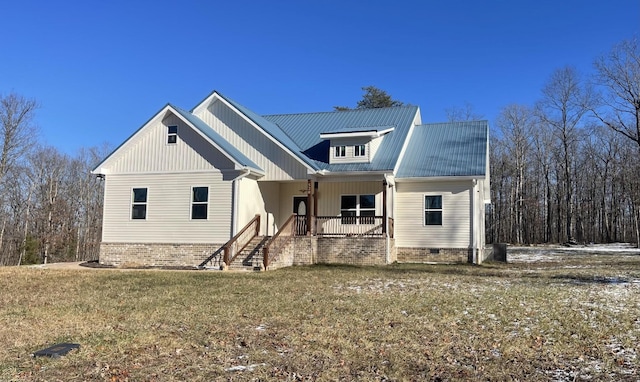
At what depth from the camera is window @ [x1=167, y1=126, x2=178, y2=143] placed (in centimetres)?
1896

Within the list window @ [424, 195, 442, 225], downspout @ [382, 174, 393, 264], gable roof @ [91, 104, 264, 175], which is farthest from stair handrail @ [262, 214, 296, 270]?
window @ [424, 195, 442, 225]

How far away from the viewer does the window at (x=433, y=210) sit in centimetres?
2020

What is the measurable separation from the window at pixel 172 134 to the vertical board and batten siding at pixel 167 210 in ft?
4.53

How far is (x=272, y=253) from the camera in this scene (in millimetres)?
17141

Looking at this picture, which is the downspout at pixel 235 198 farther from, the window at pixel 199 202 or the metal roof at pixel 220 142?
the window at pixel 199 202

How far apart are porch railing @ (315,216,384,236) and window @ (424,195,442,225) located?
2187 millimetres

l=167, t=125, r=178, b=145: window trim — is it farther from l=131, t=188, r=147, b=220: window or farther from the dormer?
the dormer

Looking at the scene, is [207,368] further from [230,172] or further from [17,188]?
[17,188]

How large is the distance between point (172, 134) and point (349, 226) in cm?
815

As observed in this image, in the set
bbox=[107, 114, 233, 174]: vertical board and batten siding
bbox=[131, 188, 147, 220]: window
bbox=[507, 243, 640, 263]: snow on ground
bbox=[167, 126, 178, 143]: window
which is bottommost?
bbox=[507, 243, 640, 263]: snow on ground

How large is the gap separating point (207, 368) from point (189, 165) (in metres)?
14.3

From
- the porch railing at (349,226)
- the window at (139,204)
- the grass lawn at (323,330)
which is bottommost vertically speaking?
the grass lawn at (323,330)

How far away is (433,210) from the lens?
20.3 m

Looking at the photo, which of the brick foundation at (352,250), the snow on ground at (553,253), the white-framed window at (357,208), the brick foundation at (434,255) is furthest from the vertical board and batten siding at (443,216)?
the snow on ground at (553,253)
